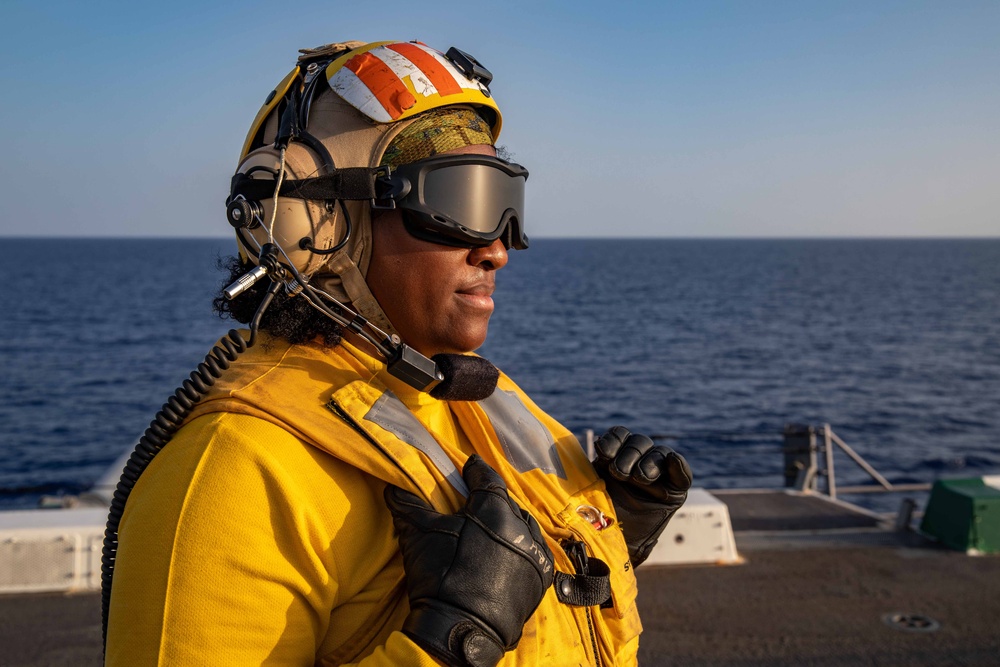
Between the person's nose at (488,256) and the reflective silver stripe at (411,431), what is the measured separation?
1.54ft

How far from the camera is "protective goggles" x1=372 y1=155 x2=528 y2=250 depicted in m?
2.30

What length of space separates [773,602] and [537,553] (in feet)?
19.7

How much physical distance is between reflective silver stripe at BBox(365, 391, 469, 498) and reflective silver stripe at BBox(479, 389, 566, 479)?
0.47 m

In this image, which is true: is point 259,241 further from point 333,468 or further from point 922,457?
point 922,457

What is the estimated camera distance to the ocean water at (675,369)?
2695 cm

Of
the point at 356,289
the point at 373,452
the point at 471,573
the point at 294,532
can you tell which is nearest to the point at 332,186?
the point at 356,289

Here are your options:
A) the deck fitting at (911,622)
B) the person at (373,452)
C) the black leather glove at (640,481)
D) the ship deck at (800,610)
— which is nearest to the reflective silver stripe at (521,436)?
the person at (373,452)

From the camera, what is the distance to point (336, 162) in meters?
2.36

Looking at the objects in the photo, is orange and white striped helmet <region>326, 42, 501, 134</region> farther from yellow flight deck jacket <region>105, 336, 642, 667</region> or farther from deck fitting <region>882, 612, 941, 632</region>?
deck fitting <region>882, 612, 941, 632</region>

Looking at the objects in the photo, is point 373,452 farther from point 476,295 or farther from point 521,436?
point 521,436

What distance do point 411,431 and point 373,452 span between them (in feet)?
0.56

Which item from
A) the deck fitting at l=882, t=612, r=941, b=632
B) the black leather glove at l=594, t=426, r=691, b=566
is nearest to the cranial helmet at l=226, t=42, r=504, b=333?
the black leather glove at l=594, t=426, r=691, b=566

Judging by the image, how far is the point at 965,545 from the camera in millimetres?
8422

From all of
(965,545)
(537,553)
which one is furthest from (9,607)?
(965,545)
